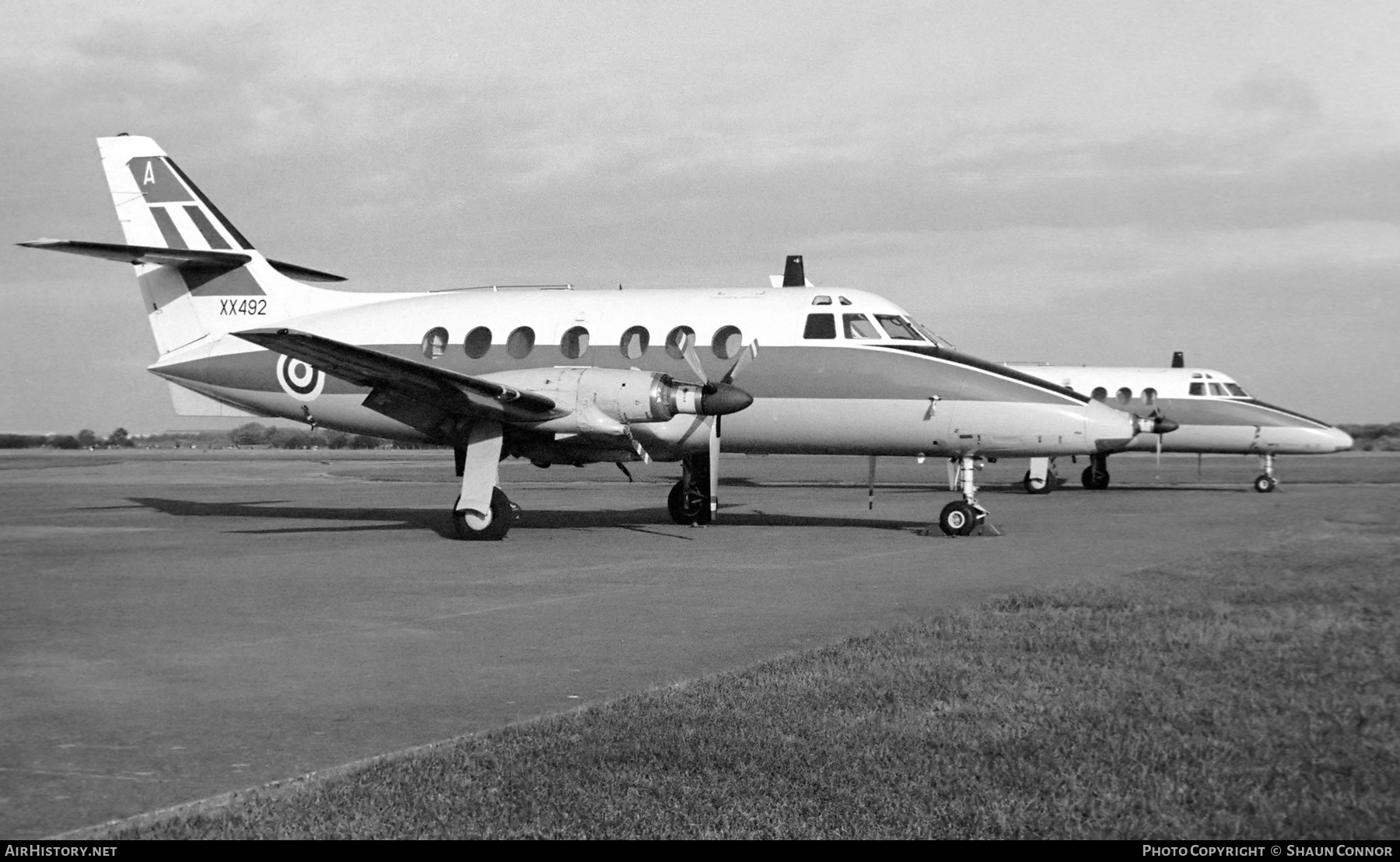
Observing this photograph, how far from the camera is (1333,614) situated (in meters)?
9.59

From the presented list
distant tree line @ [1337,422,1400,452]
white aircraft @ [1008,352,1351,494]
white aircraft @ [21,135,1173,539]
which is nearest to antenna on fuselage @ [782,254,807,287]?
white aircraft @ [21,135,1173,539]

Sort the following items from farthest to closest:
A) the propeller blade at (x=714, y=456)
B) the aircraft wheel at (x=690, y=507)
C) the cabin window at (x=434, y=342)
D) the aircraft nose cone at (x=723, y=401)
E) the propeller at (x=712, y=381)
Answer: the aircraft wheel at (x=690, y=507) → the cabin window at (x=434, y=342) → the propeller blade at (x=714, y=456) → the propeller at (x=712, y=381) → the aircraft nose cone at (x=723, y=401)

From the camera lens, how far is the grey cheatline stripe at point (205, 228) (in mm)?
21516

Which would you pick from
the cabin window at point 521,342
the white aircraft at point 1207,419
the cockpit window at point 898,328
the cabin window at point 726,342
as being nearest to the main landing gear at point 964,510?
the cockpit window at point 898,328

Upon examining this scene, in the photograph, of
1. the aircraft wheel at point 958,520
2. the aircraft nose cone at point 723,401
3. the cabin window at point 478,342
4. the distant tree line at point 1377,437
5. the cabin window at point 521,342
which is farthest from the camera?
the distant tree line at point 1377,437

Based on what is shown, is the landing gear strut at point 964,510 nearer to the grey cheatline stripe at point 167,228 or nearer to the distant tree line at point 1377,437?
the grey cheatline stripe at point 167,228

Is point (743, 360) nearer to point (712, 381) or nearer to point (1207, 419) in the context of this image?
point (712, 381)

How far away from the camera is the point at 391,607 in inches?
434

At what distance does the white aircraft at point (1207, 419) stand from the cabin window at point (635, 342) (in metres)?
19.3

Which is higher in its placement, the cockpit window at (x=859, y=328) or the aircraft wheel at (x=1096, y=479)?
the cockpit window at (x=859, y=328)

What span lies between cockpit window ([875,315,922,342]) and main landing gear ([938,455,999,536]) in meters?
1.98

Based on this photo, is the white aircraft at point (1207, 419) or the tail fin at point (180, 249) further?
the white aircraft at point (1207, 419)

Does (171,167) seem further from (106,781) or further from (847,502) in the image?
(106,781)

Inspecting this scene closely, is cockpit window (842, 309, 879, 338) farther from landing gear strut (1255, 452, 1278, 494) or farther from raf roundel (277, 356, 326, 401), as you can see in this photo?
landing gear strut (1255, 452, 1278, 494)
